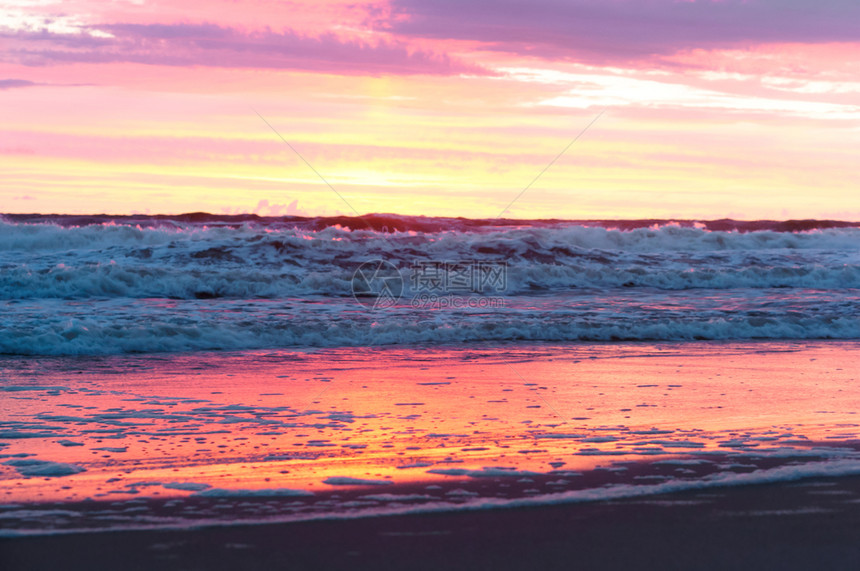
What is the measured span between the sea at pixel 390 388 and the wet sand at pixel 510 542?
0.16 metres

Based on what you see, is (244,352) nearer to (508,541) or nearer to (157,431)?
(157,431)

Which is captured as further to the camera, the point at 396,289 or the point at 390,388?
the point at 396,289

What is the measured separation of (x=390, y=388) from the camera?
6.68 meters

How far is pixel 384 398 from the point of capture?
20.4 feet

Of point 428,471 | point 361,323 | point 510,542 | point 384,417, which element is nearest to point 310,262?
point 361,323

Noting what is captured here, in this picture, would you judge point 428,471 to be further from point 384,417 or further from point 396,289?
point 396,289

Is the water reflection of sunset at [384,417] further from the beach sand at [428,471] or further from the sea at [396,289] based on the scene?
the sea at [396,289]

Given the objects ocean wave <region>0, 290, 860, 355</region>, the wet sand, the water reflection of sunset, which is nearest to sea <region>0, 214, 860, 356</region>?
ocean wave <region>0, 290, 860, 355</region>

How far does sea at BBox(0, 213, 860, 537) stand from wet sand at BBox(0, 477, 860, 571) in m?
0.16

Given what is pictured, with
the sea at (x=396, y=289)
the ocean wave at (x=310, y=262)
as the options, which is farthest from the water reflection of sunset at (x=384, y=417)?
the ocean wave at (x=310, y=262)

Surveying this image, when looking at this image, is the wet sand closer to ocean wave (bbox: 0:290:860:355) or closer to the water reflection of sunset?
the water reflection of sunset

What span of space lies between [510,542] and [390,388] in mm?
3676

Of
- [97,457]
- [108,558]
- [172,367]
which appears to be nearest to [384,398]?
[97,457]

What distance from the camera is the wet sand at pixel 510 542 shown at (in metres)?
2.88
